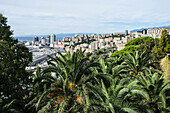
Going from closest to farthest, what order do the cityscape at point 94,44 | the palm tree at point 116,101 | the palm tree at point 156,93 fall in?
1. the palm tree at point 116,101
2. the palm tree at point 156,93
3. the cityscape at point 94,44

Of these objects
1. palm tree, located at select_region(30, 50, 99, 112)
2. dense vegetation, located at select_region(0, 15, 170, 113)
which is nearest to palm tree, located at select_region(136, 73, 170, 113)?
dense vegetation, located at select_region(0, 15, 170, 113)

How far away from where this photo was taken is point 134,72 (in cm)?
912

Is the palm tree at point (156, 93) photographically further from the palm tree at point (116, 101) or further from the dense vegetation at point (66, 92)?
the palm tree at point (116, 101)

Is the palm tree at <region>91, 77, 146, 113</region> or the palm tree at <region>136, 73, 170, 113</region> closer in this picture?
the palm tree at <region>91, 77, 146, 113</region>

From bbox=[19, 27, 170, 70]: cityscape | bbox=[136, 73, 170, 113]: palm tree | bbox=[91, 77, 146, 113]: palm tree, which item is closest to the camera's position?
bbox=[91, 77, 146, 113]: palm tree

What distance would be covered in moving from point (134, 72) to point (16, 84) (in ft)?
23.8

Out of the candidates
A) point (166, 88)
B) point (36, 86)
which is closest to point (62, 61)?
point (36, 86)

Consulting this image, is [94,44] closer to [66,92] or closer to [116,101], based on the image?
[66,92]

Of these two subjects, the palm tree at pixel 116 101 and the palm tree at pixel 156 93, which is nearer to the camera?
the palm tree at pixel 116 101

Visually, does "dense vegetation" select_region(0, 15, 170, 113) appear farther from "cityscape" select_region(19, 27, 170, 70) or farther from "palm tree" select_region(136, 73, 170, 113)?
"cityscape" select_region(19, 27, 170, 70)

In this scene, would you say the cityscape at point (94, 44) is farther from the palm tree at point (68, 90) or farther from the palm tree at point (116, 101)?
the palm tree at point (116, 101)

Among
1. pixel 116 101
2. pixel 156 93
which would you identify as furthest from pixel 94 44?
pixel 116 101

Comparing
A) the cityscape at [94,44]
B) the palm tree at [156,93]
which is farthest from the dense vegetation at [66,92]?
the cityscape at [94,44]

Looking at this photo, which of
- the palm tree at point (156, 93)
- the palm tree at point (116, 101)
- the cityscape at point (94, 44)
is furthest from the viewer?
the cityscape at point (94, 44)
